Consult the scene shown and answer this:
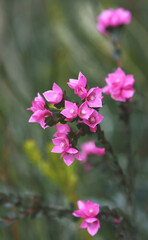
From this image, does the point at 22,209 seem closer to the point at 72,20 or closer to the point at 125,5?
the point at 72,20

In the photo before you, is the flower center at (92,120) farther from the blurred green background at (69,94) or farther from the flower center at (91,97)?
the blurred green background at (69,94)

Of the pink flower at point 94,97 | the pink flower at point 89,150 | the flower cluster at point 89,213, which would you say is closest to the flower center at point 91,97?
the pink flower at point 94,97

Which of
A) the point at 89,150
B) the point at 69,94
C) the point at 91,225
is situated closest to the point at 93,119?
the point at 91,225

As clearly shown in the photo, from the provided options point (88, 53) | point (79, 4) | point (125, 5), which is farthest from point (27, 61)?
point (125, 5)

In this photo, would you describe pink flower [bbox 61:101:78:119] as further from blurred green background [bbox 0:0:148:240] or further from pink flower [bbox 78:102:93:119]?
blurred green background [bbox 0:0:148:240]

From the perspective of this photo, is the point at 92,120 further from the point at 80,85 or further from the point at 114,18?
the point at 114,18
